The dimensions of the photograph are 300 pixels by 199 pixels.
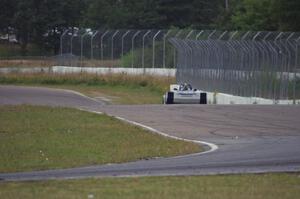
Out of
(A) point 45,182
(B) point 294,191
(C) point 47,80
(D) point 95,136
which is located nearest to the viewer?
(B) point 294,191

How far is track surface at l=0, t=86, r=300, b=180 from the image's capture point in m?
13.9

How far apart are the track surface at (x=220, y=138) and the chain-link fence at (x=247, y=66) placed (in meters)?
4.20

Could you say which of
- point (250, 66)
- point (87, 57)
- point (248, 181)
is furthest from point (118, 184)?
point (87, 57)

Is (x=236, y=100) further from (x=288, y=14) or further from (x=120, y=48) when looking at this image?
(x=120, y=48)

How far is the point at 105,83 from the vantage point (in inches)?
2242

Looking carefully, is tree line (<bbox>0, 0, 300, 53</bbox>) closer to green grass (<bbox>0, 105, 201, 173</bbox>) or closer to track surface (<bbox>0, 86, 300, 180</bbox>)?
track surface (<bbox>0, 86, 300, 180</bbox>)

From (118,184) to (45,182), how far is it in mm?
1151

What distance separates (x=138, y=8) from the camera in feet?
316

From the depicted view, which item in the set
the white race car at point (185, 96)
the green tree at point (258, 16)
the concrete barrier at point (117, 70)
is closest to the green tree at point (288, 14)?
the green tree at point (258, 16)

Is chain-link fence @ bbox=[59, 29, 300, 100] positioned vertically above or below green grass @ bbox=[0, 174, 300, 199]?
above

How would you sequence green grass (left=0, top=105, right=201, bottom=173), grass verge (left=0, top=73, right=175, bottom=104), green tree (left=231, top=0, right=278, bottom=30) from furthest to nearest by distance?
green tree (left=231, top=0, right=278, bottom=30), grass verge (left=0, top=73, right=175, bottom=104), green grass (left=0, top=105, right=201, bottom=173)

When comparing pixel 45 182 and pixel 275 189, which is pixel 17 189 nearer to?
pixel 45 182

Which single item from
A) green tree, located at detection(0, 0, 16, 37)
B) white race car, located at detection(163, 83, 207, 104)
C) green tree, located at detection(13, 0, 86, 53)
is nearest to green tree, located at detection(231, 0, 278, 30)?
white race car, located at detection(163, 83, 207, 104)

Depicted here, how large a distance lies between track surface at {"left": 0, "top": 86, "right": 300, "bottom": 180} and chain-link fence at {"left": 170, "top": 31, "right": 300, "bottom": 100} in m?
4.20
